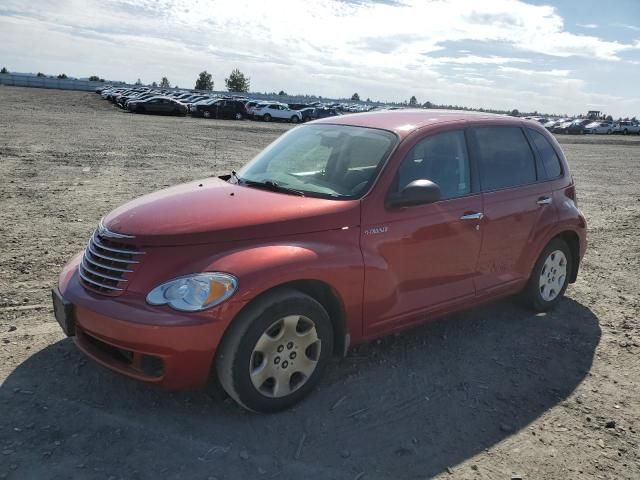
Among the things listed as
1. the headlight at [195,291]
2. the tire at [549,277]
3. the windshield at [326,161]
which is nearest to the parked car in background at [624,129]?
the tire at [549,277]

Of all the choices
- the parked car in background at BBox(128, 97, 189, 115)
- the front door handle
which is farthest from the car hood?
the parked car in background at BBox(128, 97, 189, 115)

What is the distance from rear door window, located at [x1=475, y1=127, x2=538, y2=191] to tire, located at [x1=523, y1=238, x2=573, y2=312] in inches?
29.4

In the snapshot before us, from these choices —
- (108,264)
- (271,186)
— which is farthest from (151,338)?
(271,186)

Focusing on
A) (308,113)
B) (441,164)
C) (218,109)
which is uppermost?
(441,164)

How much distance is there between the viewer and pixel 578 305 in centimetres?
576

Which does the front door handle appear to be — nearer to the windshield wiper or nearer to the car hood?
the car hood

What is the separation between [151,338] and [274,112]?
44693mm

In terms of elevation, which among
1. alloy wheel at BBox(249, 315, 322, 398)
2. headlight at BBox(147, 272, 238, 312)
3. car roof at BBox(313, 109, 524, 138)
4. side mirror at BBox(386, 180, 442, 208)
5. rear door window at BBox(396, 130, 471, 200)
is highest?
car roof at BBox(313, 109, 524, 138)

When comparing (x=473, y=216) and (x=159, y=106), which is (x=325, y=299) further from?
(x=159, y=106)

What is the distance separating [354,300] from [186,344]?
115cm

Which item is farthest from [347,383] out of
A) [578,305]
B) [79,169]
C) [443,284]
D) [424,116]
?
[79,169]

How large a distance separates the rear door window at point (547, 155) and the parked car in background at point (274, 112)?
139ft

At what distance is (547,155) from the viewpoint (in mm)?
5434

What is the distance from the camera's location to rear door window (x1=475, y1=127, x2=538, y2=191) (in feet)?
15.5
